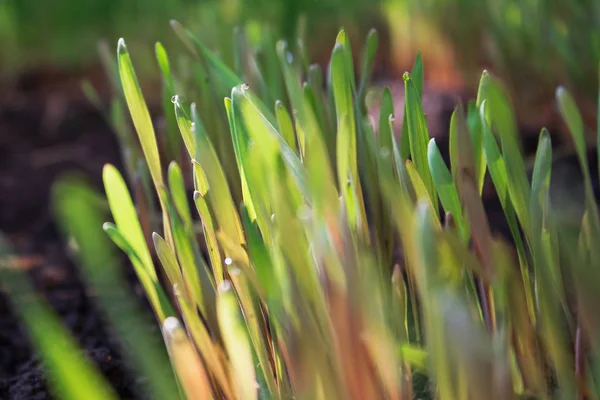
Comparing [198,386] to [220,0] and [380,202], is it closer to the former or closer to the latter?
[380,202]

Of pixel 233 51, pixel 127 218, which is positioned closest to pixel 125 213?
pixel 127 218

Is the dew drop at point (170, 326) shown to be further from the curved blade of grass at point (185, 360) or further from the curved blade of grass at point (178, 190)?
the curved blade of grass at point (178, 190)

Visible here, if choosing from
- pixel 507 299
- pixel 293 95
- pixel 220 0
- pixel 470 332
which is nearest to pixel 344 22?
pixel 220 0

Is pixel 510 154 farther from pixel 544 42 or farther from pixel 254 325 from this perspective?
pixel 544 42

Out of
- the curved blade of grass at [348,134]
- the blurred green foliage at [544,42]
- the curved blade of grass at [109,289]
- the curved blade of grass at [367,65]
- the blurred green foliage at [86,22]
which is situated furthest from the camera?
the blurred green foliage at [86,22]

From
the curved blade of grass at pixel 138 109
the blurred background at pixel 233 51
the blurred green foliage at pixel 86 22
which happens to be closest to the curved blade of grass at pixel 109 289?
the curved blade of grass at pixel 138 109
